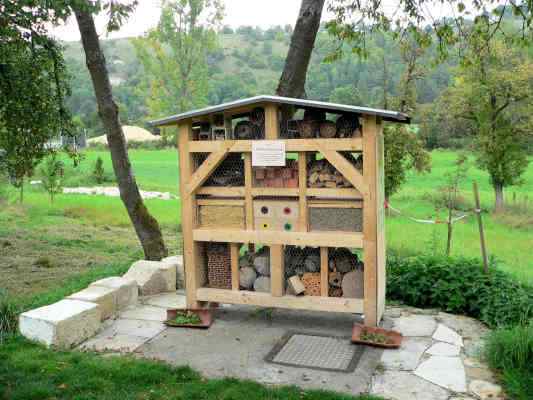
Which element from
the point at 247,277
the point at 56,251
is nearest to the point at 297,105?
the point at 247,277

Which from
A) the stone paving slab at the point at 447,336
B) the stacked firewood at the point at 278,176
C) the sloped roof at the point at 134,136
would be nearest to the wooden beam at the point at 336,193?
the stacked firewood at the point at 278,176

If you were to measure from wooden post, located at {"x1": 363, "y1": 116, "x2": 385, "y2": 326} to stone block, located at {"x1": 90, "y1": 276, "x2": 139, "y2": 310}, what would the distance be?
10.0 feet

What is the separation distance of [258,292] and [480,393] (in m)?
2.69

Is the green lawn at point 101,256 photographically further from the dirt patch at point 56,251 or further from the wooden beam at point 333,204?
the wooden beam at point 333,204

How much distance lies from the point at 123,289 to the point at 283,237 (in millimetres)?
2285

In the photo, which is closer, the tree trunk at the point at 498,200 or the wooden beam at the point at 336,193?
the wooden beam at the point at 336,193

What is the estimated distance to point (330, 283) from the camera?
628 centimetres

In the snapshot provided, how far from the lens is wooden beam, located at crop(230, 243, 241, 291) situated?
21.2 ft

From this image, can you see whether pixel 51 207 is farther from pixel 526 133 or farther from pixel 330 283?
pixel 526 133

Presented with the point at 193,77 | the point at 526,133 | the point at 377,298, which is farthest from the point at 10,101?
the point at 193,77

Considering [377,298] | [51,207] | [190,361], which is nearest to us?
[190,361]

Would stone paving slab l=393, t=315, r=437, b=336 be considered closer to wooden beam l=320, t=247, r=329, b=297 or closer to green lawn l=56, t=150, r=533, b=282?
wooden beam l=320, t=247, r=329, b=297

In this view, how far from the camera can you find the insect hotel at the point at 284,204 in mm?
5844

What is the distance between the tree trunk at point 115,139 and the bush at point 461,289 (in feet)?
12.9
